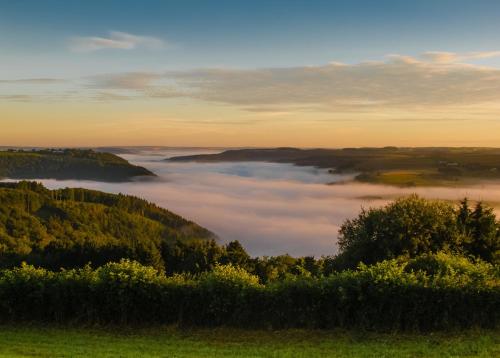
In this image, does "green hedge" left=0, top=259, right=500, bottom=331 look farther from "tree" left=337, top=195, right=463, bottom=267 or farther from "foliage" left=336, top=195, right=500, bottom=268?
"foliage" left=336, top=195, right=500, bottom=268

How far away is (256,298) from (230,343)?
2363 mm

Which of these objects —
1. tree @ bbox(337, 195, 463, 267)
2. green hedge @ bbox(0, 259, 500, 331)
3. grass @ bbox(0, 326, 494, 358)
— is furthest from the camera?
tree @ bbox(337, 195, 463, 267)

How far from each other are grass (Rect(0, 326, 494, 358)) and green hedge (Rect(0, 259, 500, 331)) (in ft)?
2.13

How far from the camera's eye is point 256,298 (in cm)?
2111

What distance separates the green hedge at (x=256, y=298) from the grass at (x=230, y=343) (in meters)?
0.65

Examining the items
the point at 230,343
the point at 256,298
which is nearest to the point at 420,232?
the point at 256,298

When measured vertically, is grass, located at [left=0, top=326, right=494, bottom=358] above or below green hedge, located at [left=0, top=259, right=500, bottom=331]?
below

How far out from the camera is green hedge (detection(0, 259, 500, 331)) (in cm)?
1962

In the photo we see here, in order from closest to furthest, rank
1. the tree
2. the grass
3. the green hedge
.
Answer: the grass
the green hedge
the tree

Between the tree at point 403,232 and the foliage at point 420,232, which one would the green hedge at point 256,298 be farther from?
the foliage at point 420,232

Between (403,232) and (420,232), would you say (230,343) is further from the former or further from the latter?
(420,232)

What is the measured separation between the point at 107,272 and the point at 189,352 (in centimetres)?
647

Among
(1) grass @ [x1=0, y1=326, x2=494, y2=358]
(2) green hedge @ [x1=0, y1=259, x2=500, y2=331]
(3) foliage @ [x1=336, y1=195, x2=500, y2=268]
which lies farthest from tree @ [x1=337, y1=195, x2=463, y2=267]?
(1) grass @ [x1=0, y1=326, x2=494, y2=358]

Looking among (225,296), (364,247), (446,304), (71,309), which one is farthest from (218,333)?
(364,247)
